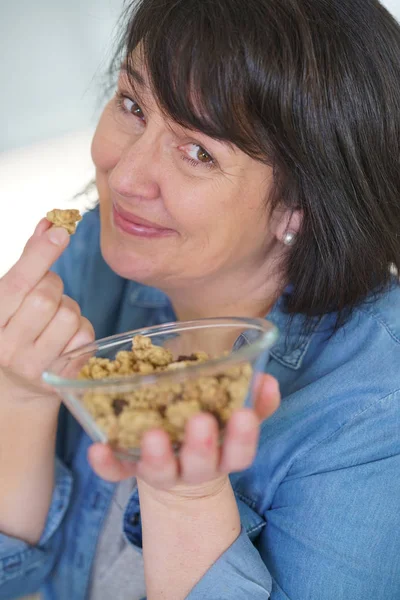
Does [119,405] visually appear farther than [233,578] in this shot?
No

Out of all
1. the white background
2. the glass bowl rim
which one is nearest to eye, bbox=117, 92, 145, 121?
the glass bowl rim

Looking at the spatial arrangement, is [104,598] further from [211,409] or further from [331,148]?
[331,148]

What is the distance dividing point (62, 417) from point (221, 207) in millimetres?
578

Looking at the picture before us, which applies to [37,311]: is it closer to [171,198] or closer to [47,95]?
[171,198]

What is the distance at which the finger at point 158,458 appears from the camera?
0.64m

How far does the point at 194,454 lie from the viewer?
649mm

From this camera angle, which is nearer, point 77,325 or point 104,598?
point 77,325

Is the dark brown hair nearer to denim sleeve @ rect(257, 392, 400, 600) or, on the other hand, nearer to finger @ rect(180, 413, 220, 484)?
denim sleeve @ rect(257, 392, 400, 600)

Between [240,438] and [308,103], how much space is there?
551 millimetres

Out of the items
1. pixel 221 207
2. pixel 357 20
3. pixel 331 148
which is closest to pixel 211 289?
pixel 221 207

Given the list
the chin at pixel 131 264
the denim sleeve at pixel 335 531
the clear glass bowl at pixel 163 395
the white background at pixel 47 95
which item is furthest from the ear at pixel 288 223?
the white background at pixel 47 95

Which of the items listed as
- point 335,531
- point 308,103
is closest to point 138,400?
point 335,531

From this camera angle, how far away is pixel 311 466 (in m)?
1.00

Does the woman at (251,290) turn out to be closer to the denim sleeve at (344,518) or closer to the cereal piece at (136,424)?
the denim sleeve at (344,518)
